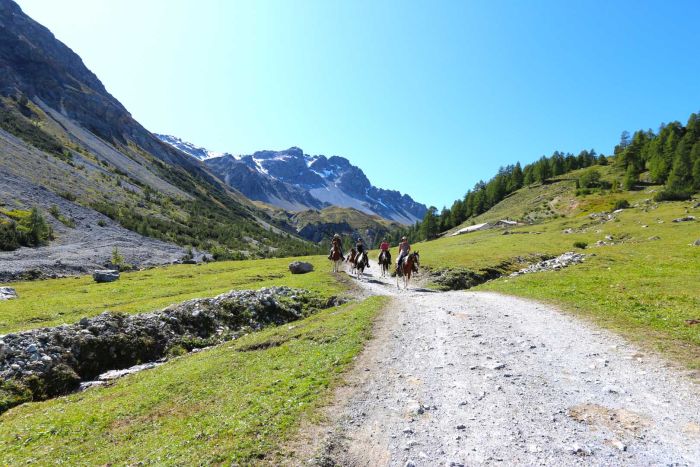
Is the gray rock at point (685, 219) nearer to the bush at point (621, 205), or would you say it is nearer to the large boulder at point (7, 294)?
the bush at point (621, 205)

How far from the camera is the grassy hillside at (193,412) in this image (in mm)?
9094

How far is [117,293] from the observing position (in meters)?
39.0

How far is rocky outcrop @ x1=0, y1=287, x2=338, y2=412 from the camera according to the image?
16312mm

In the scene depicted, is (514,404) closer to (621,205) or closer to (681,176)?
(621,205)

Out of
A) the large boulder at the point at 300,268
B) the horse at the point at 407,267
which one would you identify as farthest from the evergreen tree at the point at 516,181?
the horse at the point at 407,267

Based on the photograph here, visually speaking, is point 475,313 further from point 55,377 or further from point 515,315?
point 55,377

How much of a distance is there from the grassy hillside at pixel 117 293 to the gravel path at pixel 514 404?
1978 centimetres

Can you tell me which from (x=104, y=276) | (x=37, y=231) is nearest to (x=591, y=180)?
(x=104, y=276)

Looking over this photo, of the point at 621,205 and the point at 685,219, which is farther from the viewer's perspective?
the point at 621,205

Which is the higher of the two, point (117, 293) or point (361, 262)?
point (361, 262)

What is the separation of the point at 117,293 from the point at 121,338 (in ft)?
71.6

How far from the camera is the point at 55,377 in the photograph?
669 inches

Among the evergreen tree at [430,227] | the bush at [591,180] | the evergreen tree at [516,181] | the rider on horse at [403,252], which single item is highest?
the evergreen tree at [516,181]

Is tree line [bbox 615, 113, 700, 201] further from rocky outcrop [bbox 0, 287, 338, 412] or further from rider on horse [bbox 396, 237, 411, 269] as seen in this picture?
rocky outcrop [bbox 0, 287, 338, 412]
